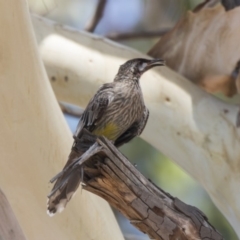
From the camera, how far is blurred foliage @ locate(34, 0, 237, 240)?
3.16 m

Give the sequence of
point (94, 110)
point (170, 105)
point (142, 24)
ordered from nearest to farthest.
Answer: point (94, 110)
point (170, 105)
point (142, 24)

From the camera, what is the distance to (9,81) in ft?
6.20

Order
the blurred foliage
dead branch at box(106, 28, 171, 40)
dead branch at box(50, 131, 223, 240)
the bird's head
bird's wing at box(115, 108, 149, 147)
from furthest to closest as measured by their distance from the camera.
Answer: dead branch at box(106, 28, 171, 40)
the blurred foliage
the bird's head
bird's wing at box(115, 108, 149, 147)
dead branch at box(50, 131, 223, 240)

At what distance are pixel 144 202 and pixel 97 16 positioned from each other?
2.05 metres

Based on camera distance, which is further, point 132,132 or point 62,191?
point 132,132

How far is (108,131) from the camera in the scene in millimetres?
1934

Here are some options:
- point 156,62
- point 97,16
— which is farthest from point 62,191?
point 97,16

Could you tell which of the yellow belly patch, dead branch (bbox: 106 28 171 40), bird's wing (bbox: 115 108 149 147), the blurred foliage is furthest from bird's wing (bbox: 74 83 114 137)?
dead branch (bbox: 106 28 171 40)

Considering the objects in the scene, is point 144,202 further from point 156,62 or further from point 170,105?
point 170,105

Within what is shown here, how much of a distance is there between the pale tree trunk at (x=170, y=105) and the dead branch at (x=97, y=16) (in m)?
0.44

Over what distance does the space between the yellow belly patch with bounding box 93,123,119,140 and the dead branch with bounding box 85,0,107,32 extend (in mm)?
1476

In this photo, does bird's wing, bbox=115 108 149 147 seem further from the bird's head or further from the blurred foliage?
the blurred foliage

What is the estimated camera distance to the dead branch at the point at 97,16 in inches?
128

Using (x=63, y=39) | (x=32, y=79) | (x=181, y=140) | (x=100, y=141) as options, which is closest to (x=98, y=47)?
(x=63, y=39)
